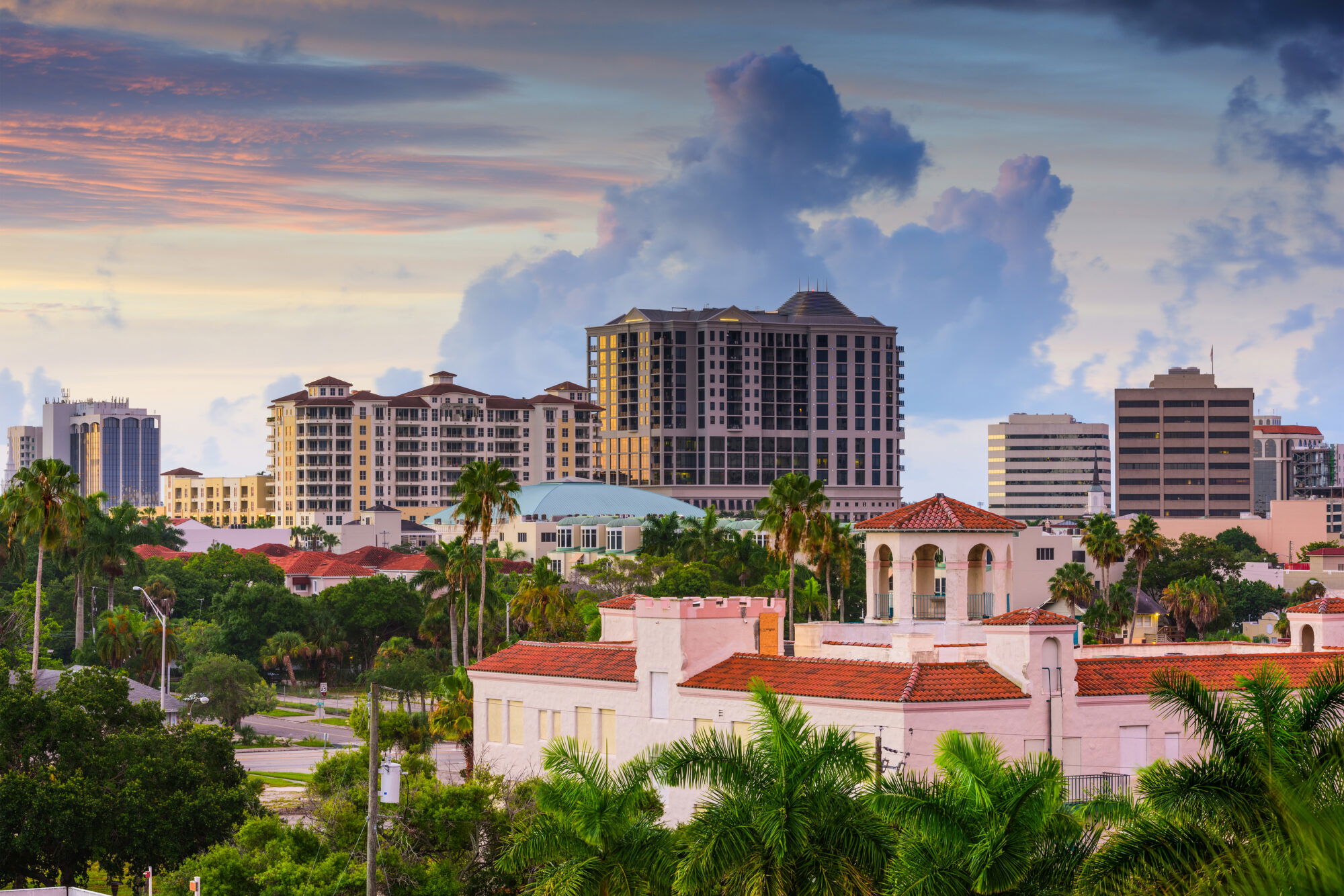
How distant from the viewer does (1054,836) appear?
2780 cm

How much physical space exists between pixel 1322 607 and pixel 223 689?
66702 mm

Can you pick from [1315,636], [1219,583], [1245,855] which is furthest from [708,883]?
[1219,583]

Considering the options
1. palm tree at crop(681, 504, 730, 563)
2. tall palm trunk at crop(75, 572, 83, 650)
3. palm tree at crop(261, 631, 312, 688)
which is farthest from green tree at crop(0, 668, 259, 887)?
palm tree at crop(681, 504, 730, 563)

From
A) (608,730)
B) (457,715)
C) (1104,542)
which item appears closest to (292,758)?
(457,715)

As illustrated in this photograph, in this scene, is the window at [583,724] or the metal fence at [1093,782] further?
the window at [583,724]

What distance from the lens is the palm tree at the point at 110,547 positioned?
124000mm

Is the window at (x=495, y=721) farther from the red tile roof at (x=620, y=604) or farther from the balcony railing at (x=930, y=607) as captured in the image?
the balcony railing at (x=930, y=607)

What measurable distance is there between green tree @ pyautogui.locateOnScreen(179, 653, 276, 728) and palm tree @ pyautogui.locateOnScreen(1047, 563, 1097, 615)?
57481 millimetres

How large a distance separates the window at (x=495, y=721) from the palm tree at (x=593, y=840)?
78.3 feet

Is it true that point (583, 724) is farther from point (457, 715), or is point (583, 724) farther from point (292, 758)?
point (292, 758)

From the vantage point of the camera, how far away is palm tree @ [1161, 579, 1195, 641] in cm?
14025

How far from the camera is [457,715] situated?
64.9m

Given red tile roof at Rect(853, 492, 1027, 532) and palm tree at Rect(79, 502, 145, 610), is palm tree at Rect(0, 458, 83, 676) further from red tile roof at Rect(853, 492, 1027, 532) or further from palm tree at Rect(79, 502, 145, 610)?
red tile roof at Rect(853, 492, 1027, 532)

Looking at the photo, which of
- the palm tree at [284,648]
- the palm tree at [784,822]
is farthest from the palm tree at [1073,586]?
the palm tree at [784,822]
